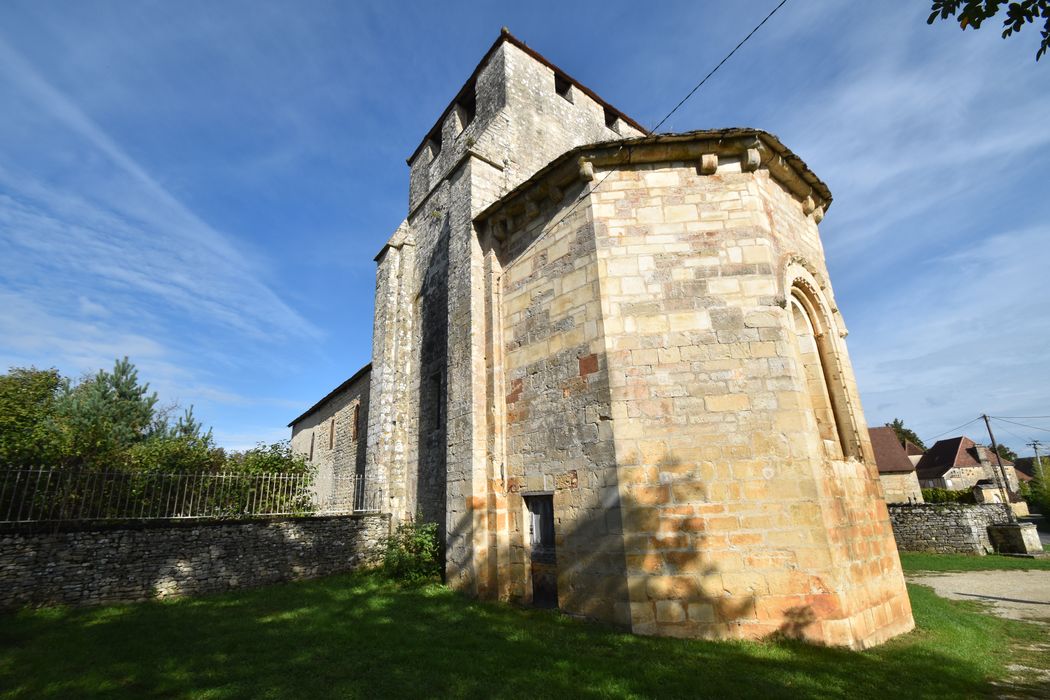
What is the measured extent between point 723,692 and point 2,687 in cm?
648

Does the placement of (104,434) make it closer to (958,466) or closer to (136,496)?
(136,496)

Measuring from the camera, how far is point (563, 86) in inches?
559

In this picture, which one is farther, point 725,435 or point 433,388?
point 433,388

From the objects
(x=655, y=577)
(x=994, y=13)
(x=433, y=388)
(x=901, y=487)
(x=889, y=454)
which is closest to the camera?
(x=994, y=13)

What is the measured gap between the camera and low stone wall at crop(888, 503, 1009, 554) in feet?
52.1

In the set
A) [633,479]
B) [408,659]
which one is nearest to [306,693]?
[408,659]

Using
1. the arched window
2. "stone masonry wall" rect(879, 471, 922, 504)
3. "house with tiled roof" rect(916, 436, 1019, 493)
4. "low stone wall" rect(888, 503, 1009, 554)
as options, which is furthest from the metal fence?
"house with tiled roof" rect(916, 436, 1019, 493)

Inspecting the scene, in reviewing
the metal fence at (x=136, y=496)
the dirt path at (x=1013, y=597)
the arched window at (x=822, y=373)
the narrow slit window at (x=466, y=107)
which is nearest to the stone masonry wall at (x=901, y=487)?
the dirt path at (x=1013, y=597)

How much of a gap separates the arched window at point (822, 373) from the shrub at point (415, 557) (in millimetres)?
6633

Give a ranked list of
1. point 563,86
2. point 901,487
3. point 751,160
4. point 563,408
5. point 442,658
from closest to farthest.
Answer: point 442,658
point 751,160
point 563,408
point 563,86
point 901,487

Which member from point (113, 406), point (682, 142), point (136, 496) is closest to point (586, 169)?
point (682, 142)

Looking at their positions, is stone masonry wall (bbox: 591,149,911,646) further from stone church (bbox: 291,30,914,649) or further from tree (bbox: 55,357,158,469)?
tree (bbox: 55,357,158,469)

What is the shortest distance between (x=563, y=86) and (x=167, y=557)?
14.9m

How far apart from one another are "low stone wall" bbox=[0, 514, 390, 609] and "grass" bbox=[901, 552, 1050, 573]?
14.8 m
